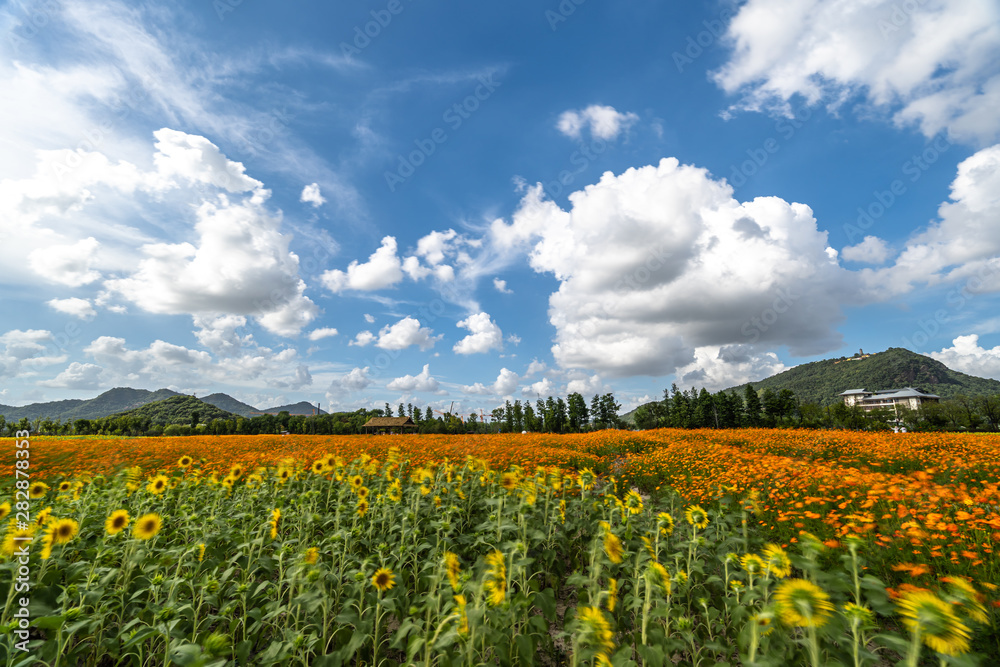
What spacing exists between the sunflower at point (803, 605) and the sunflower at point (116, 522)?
4.78 m

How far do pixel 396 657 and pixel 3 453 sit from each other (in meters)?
14.3

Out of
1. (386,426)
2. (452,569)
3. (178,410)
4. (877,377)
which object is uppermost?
(877,377)

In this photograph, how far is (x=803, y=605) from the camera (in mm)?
1690

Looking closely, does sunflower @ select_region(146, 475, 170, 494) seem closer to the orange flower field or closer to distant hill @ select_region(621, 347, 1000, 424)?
the orange flower field

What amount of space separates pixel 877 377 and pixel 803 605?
743ft

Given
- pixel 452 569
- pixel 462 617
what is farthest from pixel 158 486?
pixel 462 617

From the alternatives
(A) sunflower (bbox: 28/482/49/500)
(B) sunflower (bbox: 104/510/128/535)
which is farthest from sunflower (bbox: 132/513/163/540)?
(A) sunflower (bbox: 28/482/49/500)

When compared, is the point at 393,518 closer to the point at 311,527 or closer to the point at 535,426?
the point at 311,527

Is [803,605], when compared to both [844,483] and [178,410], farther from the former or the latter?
[178,410]

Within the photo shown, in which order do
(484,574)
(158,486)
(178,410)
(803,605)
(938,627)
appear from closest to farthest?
(938,627) → (803,605) → (484,574) → (158,486) → (178,410)

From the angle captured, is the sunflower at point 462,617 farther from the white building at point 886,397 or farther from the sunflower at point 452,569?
the white building at point 886,397

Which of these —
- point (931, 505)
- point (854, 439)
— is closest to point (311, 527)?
point (931, 505)

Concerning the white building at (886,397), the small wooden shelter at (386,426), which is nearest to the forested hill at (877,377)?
the white building at (886,397)

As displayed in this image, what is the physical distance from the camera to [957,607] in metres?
2.45
